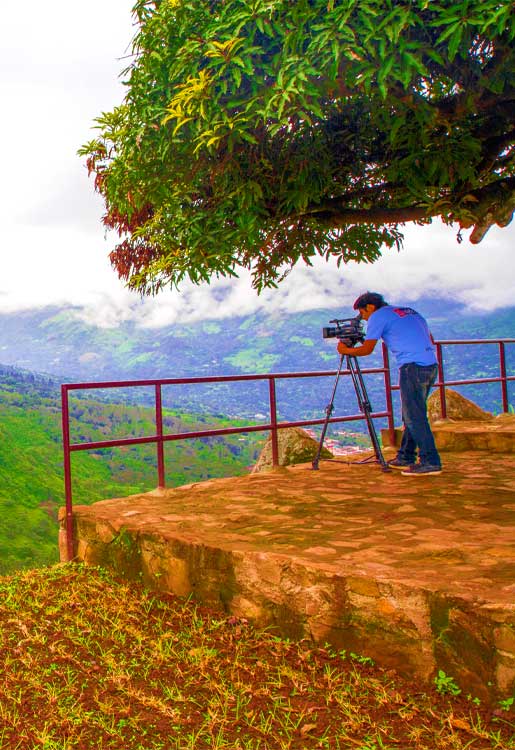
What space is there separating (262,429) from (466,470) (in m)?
2.28

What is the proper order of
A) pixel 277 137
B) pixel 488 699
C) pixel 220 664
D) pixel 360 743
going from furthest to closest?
1. pixel 277 137
2. pixel 220 664
3. pixel 488 699
4. pixel 360 743

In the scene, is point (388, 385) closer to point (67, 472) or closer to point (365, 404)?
point (365, 404)

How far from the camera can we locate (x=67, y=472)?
6.26m

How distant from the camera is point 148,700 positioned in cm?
359

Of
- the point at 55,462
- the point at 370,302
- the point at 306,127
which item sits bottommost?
the point at 55,462

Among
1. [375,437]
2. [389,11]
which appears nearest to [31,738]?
[389,11]

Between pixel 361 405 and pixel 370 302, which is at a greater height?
pixel 370 302

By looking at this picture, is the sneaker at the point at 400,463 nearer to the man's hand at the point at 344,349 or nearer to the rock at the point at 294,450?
the man's hand at the point at 344,349

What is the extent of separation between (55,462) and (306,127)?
160 ft

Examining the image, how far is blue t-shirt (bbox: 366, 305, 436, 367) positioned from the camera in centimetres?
656

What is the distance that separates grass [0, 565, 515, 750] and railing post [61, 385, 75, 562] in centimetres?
129

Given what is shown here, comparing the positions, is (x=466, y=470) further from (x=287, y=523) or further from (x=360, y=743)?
(x=360, y=743)

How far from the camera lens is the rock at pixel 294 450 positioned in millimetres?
10008

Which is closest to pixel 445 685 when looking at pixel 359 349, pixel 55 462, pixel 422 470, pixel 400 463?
pixel 422 470
